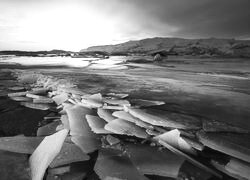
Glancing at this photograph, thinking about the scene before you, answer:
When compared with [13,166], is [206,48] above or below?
above

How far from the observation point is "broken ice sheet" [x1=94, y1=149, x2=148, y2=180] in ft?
3.11

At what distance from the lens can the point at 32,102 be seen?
222cm

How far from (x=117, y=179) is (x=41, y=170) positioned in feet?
1.22

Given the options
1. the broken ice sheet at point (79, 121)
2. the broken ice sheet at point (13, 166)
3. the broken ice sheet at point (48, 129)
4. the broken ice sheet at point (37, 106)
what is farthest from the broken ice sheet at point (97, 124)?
the broken ice sheet at point (37, 106)

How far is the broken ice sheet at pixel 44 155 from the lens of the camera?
3.01ft

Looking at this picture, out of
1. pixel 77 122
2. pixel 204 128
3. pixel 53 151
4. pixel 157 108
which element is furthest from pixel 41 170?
pixel 157 108

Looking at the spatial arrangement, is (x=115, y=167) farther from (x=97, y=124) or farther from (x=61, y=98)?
(x=61, y=98)

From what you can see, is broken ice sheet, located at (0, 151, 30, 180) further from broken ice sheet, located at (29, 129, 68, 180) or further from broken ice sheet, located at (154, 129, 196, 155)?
broken ice sheet, located at (154, 129, 196, 155)

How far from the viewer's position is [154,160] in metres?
1.08

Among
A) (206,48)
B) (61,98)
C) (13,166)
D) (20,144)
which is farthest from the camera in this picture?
(206,48)

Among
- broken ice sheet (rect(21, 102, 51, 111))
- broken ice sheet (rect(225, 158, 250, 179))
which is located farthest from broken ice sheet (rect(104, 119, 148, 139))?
broken ice sheet (rect(21, 102, 51, 111))

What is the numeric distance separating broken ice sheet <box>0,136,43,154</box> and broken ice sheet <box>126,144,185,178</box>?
1.97 ft

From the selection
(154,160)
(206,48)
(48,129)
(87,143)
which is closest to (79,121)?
(48,129)

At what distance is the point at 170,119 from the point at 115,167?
0.84 metres
